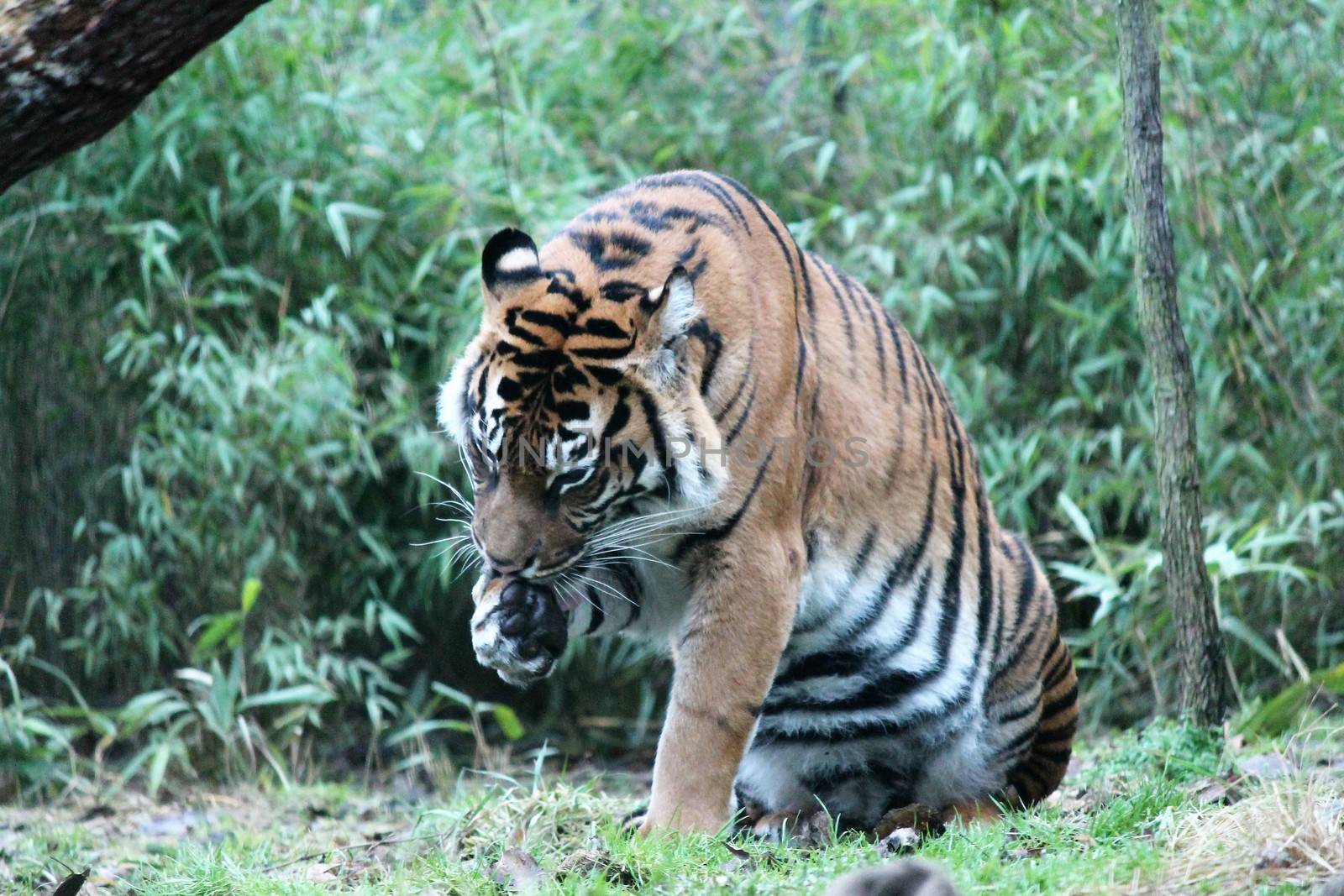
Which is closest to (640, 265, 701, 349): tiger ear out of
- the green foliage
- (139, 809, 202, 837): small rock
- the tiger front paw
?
the tiger front paw

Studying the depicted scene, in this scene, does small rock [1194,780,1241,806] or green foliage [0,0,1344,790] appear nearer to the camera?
small rock [1194,780,1241,806]

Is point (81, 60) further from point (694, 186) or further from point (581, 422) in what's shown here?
point (694, 186)

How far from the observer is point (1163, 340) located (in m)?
3.73

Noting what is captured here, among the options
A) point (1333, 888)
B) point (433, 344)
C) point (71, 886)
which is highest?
point (433, 344)

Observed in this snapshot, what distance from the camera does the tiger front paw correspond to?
3.53 meters

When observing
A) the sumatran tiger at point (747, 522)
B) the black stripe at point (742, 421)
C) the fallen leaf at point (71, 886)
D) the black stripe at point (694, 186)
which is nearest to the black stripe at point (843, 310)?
the sumatran tiger at point (747, 522)

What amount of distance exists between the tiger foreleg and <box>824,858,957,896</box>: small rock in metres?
0.97

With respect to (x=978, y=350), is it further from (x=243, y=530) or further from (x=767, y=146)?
(x=243, y=530)

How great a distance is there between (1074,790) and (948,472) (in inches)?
40.1

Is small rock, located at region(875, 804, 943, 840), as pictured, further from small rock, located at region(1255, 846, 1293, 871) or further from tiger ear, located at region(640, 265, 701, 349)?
tiger ear, located at region(640, 265, 701, 349)

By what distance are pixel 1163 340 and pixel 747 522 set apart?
4.16 ft

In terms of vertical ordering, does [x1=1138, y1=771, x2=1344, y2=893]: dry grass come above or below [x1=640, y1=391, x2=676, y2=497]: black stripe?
below

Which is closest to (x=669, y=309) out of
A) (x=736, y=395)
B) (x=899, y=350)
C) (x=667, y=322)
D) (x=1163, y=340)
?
(x=667, y=322)

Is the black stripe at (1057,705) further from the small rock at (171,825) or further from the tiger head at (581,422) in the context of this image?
the small rock at (171,825)
